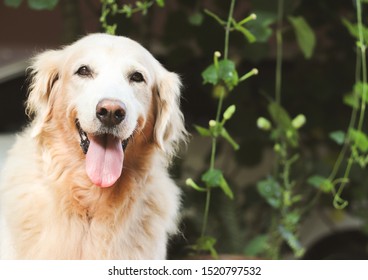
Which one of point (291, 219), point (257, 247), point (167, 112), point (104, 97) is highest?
point (104, 97)

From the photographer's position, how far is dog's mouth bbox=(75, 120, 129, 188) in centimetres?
155

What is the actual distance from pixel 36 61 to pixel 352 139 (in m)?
1.17

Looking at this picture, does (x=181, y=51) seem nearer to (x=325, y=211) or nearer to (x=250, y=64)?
(x=250, y=64)

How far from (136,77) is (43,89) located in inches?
9.8

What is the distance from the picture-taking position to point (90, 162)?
1564 mm

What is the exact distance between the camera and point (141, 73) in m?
1.64

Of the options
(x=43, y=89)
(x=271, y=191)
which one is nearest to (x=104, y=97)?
(x=43, y=89)

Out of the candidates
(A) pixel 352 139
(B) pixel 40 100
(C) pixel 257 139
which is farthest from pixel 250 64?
(B) pixel 40 100

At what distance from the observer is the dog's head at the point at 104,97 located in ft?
5.00

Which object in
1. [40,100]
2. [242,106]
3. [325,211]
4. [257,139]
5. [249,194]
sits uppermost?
[40,100]

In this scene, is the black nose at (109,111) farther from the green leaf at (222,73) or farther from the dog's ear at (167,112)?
the green leaf at (222,73)

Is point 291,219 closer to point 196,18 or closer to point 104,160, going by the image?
point 196,18

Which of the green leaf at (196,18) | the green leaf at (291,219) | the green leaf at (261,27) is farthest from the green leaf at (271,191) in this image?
the green leaf at (196,18)

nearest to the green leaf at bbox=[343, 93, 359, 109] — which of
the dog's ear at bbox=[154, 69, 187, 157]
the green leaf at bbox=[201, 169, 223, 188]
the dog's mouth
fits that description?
the green leaf at bbox=[201, 169, 223, 188]
